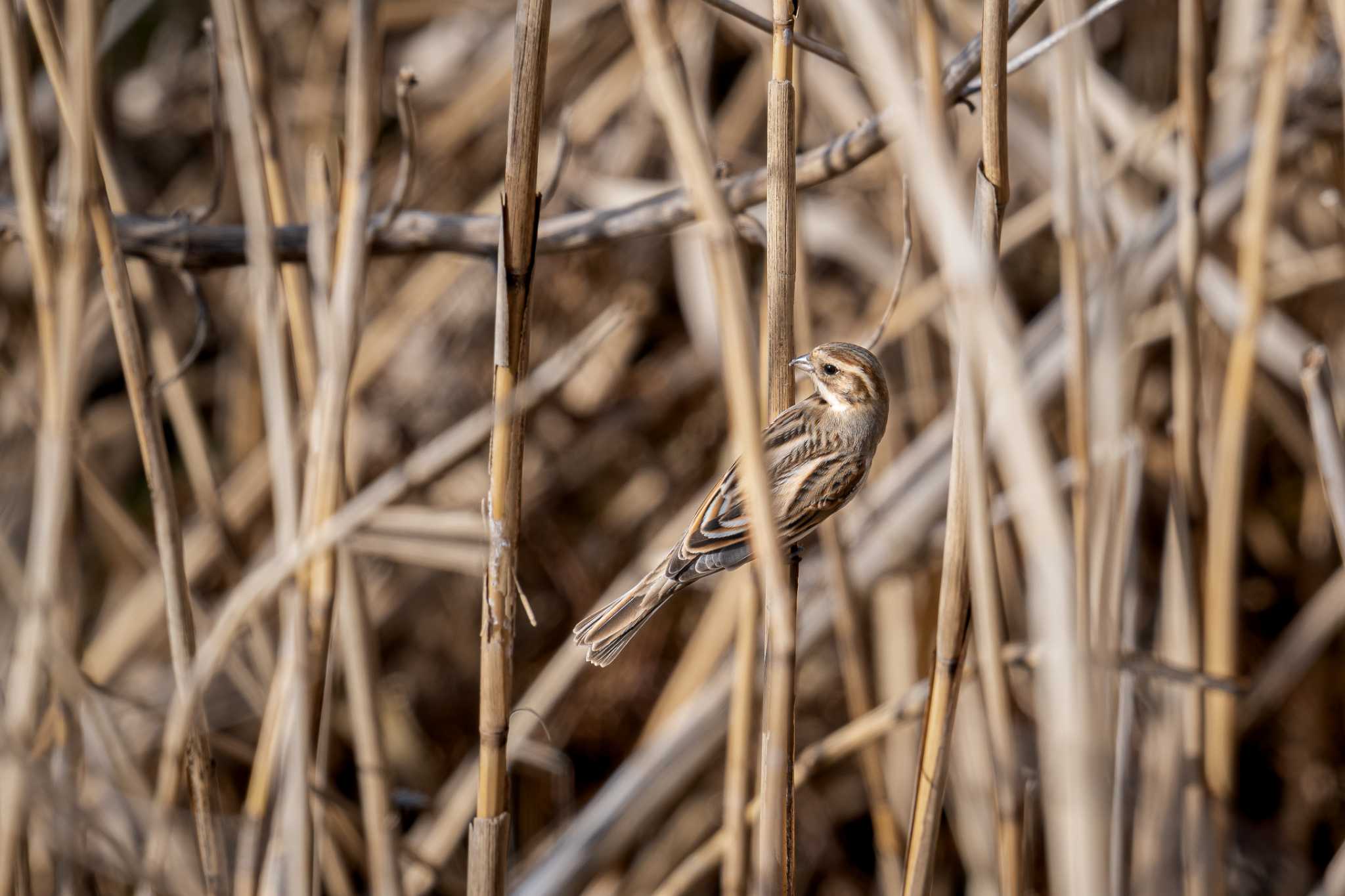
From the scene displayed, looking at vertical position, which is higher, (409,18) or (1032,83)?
(409,18)

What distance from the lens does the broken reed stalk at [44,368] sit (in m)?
1.26

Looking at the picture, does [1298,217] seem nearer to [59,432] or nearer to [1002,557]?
[1002,557]

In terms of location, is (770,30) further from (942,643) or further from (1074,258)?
(942,643)

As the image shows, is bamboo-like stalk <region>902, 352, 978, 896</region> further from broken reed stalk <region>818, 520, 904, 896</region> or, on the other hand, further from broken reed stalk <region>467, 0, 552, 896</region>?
broken reed stalk <region>818, 520, 904, 896</region>

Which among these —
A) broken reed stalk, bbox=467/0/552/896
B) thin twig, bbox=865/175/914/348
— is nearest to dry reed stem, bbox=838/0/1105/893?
broken reed stalk, bbox=467/0/552/896

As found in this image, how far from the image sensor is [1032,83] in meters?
3.21

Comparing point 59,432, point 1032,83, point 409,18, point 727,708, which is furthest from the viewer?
point 409,18

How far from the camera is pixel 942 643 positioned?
1373mm

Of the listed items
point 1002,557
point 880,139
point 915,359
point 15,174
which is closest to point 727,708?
point 1002,557

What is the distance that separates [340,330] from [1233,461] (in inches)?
63.1

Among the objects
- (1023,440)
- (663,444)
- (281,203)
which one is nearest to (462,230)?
(281,203)

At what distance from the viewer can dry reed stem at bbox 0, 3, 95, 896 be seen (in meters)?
1.23

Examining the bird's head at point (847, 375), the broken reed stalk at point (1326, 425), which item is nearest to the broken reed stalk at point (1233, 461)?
the broken reed stalk at point (1326, 425)

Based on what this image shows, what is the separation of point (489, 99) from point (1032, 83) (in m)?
1.65
